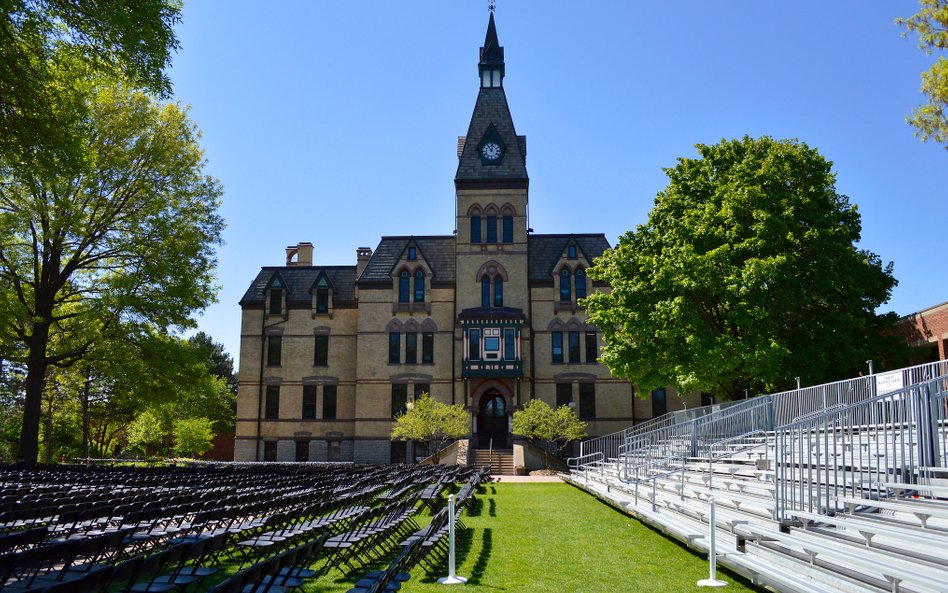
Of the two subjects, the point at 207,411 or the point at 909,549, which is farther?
the point at 207,411

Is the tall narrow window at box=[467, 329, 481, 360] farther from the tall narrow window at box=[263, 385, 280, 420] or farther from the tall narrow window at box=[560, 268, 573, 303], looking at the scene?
the tall narrow window at box=[263, 385, 280, 420]

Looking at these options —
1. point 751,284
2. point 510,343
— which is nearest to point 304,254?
point 510,343

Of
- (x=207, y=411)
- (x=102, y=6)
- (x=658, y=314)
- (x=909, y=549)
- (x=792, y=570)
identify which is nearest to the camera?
(x=909, y=549)

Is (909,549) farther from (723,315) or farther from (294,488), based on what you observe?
(723,315)

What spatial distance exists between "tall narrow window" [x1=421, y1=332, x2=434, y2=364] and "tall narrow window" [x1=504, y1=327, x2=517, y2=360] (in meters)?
4.85

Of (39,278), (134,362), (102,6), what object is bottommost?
(134,362)

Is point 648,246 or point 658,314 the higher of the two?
point 648,246

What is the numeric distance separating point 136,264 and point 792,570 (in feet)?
95.5

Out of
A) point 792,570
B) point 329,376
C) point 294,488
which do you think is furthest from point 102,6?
point 329,376

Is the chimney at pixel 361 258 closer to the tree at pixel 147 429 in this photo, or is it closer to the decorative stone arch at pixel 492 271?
the decorative stone arch at pixel 492 271

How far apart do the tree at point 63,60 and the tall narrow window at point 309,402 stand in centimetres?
3365

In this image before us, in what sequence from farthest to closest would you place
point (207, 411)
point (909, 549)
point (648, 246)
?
point (207, 411) < point (648, 246) < point (909, 549)

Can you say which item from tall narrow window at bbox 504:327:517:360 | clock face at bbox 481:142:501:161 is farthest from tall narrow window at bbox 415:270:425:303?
clock face at bbox 481:142:501:161

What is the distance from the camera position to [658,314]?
26.8 metres
